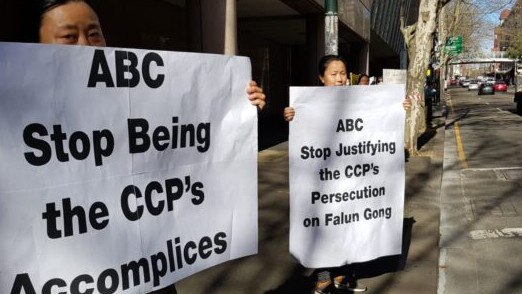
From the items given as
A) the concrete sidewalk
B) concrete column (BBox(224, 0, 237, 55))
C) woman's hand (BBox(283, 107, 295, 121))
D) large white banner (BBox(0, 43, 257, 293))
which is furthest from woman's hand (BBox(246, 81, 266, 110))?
concrete column (BBox(224, 0, 237, 55))

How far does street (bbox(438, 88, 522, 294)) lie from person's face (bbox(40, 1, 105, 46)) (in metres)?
3.51

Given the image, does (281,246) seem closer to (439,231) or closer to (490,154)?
(439,231)

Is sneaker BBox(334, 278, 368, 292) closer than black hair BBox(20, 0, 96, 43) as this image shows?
No

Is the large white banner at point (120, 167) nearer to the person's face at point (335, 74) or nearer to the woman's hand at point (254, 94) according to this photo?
the woman's hand at point (254, 94)

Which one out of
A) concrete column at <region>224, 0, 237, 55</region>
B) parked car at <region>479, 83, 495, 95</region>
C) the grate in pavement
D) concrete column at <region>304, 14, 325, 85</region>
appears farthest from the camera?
parked car at <region>479, 83, 495, 95</region>

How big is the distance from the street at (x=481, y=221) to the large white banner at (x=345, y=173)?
1102 millimetres

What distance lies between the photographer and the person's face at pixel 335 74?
12.7 feet

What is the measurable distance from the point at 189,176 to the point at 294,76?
2869 cm

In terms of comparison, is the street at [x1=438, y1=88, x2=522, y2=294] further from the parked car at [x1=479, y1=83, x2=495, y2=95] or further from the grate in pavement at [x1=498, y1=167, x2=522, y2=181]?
the parked car at [x1=479, y1=83, x2=495, y2=95]

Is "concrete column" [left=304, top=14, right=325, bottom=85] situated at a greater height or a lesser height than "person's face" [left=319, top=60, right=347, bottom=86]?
greater

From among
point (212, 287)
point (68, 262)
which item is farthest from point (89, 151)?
point (212, 287)

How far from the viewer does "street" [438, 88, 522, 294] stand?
15.4 feet

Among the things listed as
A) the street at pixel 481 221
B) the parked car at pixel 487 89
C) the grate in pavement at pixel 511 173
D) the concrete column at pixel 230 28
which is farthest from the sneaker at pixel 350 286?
the parked car at pixel 487 89

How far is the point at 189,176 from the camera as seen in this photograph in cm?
234
